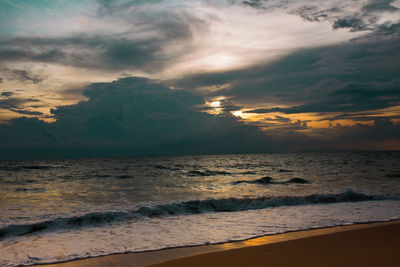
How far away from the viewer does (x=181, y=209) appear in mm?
12828

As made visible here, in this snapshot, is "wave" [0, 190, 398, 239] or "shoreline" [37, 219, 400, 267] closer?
"shoreline" [37, 219, 400, 267]

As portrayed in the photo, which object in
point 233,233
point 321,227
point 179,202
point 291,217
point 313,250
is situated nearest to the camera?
point 313,250

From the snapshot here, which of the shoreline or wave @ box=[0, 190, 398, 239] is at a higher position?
the shoreline

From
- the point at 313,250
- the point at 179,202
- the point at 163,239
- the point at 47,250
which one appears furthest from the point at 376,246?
the point at 179,202

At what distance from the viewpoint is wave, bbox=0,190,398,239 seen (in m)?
9.57

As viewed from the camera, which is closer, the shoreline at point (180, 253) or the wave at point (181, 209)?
the shoreline at point (180, 253)

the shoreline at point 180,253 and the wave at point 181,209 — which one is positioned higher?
the shoreline at point 180,253

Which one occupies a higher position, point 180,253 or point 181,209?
point 180,253

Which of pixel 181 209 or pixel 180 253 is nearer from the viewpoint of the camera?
pixel 180 253

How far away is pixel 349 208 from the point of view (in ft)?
41.9

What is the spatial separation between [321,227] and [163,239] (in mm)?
5184

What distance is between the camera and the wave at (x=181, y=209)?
31.4 feet

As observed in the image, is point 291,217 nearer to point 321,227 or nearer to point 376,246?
point 321,227

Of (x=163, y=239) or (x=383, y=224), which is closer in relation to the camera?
(x=163, y=239)
